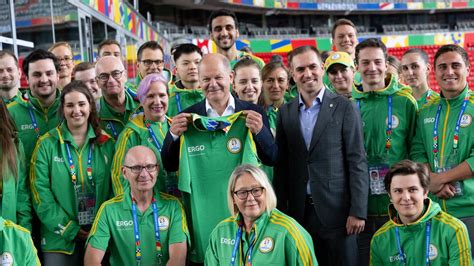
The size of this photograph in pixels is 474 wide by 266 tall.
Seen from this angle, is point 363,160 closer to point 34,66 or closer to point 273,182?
point 273,182

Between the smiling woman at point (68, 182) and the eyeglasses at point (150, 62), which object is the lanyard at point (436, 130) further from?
the eyeglasses at point (150, 62)

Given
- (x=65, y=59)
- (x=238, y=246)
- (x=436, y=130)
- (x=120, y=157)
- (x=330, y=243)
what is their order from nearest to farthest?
(x=238, y=246)
(x=330, y=243)
(x=120, y=157)
(x=436, y=130)
(x=65, y=59)

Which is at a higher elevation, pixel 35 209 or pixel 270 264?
pixel 35 209

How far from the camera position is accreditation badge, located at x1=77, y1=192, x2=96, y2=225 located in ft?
11.5

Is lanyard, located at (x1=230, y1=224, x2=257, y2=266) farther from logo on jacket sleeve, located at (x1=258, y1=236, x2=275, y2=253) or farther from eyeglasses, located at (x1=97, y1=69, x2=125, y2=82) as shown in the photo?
eyeglasses, located at (x1=97, y1=69, x2=125, y2=82)

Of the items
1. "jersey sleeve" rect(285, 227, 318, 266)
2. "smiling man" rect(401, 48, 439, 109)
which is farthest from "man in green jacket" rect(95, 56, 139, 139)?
"smiling man" rect(401, 48, 439, 109)

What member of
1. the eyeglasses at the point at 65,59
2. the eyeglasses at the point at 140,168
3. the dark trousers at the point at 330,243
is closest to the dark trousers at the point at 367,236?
the dark trousers at the point at 330,243

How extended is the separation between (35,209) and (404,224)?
2.07m

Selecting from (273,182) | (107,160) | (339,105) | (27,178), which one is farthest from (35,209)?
(339,105)

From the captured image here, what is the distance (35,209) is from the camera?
3.49m

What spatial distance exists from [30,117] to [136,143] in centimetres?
79

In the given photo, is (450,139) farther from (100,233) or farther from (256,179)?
(100,233)

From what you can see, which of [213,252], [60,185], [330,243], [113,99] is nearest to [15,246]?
[60,185]

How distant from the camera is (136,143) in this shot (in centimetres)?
352
